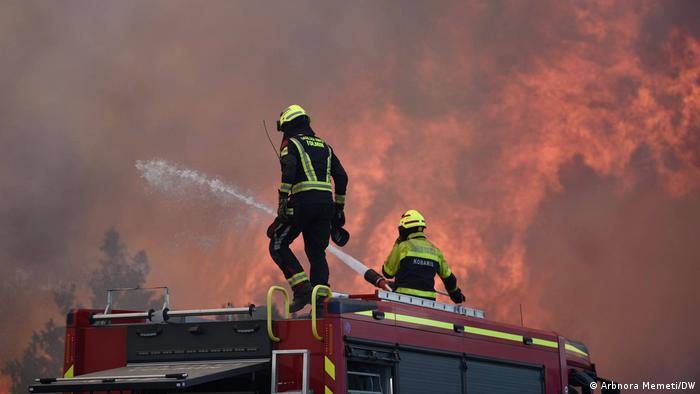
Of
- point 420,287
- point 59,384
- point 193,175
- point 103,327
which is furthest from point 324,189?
point 193,175

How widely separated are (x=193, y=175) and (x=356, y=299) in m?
24.3

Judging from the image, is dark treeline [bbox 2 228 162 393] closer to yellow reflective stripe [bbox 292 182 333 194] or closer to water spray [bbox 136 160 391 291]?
A: water spray [bbox 136 160 391 291]

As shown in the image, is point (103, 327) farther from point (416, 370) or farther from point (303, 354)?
point (416, 370)

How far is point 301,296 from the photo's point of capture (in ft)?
32.0

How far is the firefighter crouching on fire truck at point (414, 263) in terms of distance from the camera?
448 inches

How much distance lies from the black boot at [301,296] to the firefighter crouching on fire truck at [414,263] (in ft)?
5.59

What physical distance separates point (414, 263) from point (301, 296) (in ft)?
6.72

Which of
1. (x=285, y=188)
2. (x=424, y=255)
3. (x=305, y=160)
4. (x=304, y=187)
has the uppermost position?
(x=305, y=160)

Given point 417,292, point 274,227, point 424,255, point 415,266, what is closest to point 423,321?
point 274,227

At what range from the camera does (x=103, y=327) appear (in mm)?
8961

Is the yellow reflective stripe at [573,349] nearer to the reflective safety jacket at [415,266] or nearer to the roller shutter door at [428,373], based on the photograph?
the reflective safety jacket at [415,266]

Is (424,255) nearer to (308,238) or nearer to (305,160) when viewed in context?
(308,238)

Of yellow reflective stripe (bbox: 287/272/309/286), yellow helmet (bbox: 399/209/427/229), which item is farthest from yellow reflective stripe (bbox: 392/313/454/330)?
yellow helmet (bbox: 399/209/427/229)

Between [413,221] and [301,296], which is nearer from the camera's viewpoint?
[301,296]
